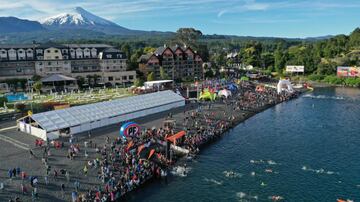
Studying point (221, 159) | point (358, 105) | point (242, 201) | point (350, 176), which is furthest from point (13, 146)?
point (358, 105)

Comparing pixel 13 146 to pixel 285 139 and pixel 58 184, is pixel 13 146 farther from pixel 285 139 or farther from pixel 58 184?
pixel 285 139

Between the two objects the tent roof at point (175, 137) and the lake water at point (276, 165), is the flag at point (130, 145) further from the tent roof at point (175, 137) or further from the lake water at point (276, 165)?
the lake water at point (276, 165)

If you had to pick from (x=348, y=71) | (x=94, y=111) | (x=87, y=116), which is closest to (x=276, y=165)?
(x=87, y=116)

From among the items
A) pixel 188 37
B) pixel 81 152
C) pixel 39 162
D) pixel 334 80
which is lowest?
pixel 39 162

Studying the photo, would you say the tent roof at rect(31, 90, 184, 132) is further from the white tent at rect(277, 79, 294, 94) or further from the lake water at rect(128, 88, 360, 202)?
the white tent at rect(277, 79, 294, 94)

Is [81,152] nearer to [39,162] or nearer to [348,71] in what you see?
[39,162]
